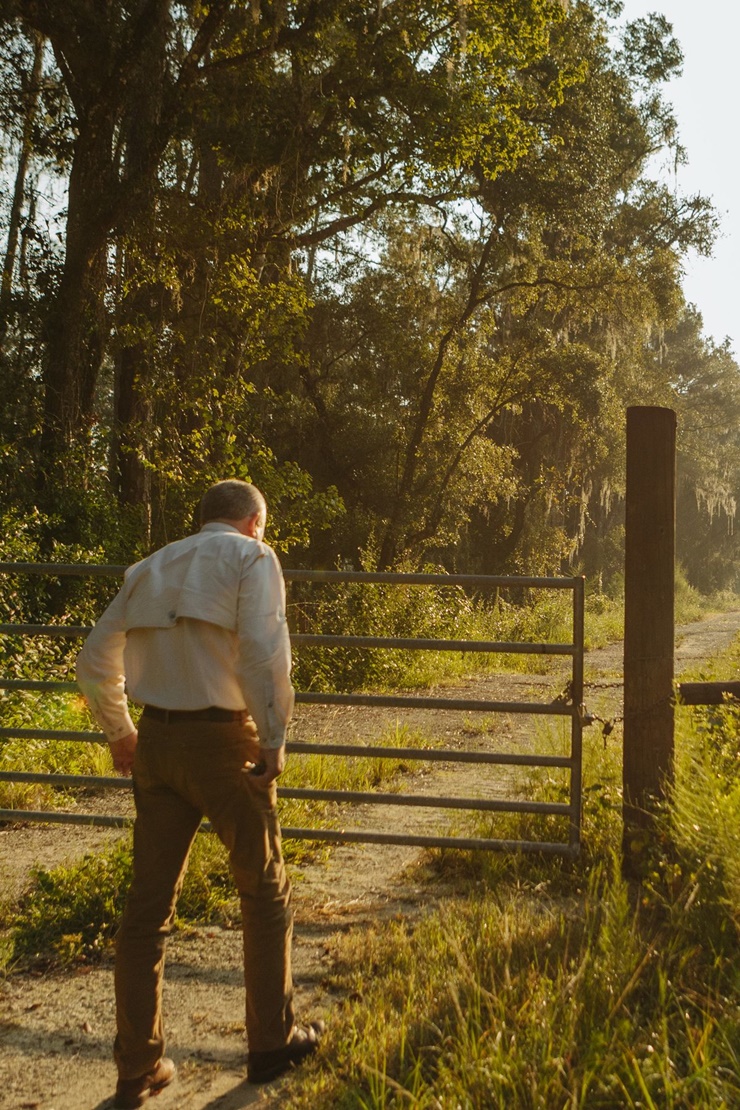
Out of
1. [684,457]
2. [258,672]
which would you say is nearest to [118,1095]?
[258,672]

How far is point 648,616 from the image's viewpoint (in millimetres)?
5277

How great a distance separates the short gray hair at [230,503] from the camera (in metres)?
3.64

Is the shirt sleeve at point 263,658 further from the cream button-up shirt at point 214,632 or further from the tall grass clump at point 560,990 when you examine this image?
the tall grass clump at point 560,990

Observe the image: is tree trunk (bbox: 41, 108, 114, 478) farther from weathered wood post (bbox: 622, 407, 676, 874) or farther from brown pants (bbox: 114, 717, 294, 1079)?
brown pants (bbox: 114, 717, 294, 1079)

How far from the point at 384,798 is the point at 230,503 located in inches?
99.5

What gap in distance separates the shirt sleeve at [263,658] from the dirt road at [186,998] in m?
1.16

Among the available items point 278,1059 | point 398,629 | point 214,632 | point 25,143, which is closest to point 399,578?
point 214,632

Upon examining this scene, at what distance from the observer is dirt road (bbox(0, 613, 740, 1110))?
11.3 feet

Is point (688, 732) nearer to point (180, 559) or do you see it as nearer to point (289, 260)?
point (180, 559)

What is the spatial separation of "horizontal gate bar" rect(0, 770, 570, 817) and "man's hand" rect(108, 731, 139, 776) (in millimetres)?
1714

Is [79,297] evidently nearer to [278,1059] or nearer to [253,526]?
[253,526]

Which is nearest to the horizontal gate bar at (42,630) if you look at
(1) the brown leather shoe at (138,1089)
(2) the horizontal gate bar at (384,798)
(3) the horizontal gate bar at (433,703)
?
(3) the horizontal gate bar at (433,703)

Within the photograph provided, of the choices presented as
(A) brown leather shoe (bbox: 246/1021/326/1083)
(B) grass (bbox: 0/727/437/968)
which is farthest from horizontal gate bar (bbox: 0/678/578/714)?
(A) brown leather shoe (bbox: 246/1021/326/1083)

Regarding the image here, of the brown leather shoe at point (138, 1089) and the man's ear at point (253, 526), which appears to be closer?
the brown leather shoe at point (138, 1089)
